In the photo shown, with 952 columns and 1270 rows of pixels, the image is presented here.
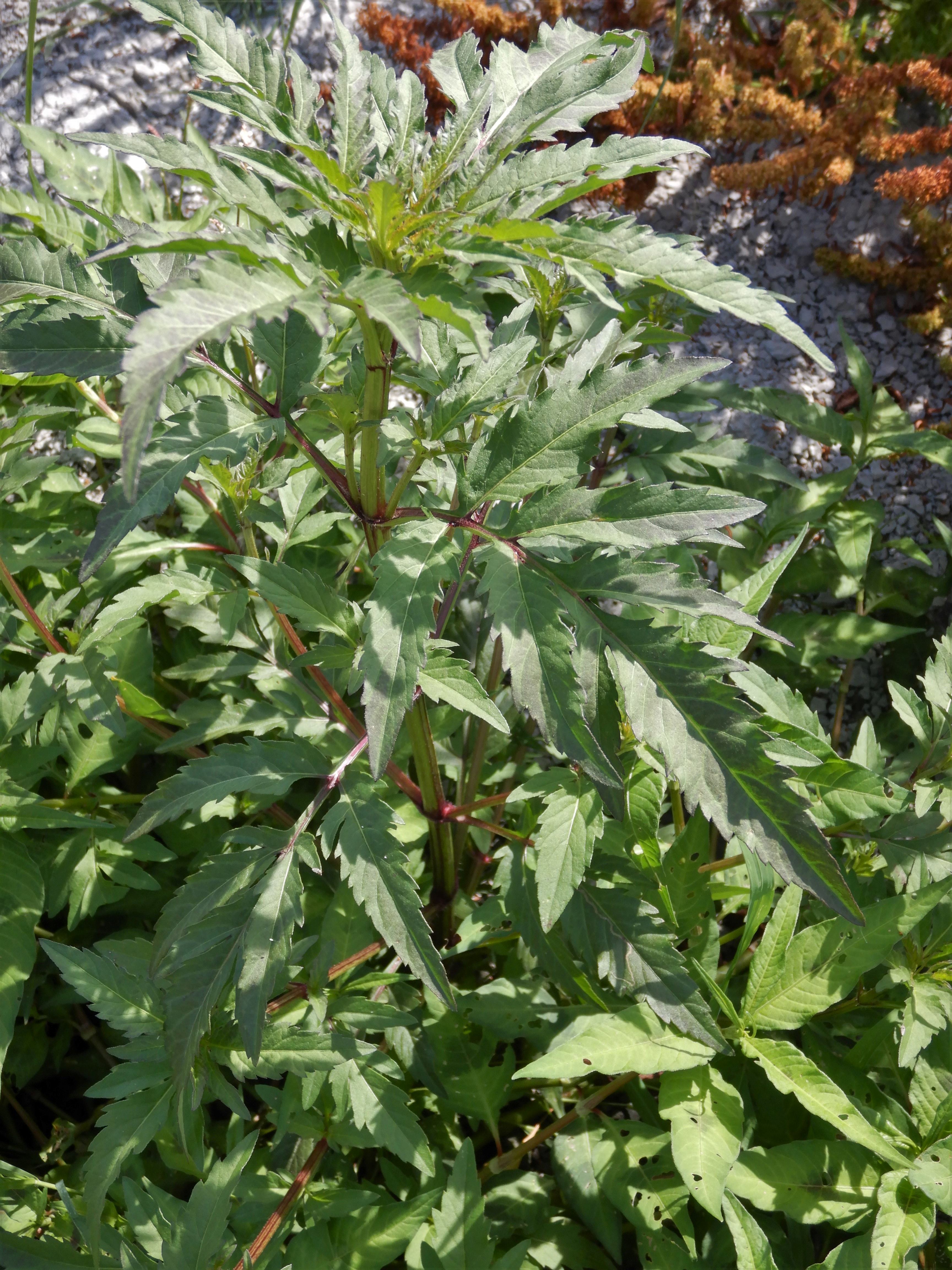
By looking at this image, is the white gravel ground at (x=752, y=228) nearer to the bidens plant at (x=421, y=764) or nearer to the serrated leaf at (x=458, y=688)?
the bidens plant at (x=421, y=764)

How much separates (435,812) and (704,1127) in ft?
2.31

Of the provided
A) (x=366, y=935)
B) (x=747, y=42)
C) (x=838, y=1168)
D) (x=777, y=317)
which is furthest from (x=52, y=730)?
(x=747, y=42)

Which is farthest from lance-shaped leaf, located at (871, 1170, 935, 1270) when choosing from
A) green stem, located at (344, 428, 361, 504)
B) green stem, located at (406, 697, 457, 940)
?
green stem, located at (344, 428, 361, 504)

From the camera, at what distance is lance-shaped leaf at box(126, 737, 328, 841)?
53.3 inches

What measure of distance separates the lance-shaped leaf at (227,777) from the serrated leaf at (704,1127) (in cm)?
85

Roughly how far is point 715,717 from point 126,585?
1647 mm

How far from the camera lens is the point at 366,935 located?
5.82 feet

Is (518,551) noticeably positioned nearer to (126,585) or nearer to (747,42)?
(126,585)

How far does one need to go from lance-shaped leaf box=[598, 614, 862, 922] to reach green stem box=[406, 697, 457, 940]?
46 centimetres

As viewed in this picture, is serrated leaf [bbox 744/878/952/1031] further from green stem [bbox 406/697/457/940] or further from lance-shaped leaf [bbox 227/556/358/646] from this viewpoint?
lance-shaped leaf [bbox 227/556/358/646]

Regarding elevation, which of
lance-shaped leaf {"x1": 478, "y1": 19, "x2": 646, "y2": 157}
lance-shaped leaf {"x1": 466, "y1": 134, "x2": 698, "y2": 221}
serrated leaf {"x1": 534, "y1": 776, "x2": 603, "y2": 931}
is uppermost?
lance-shaped leaf {"x1": 478, "y1": 19, "x2": 646, "y2": 157}

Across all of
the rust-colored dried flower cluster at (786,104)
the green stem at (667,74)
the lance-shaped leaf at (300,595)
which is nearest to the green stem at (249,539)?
the lance-shaped leaf at (300,595)

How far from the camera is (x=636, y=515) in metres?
1.21

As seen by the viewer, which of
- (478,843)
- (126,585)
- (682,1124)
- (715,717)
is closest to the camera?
(715,717)
